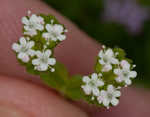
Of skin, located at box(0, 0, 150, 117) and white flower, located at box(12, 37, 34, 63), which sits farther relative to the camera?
skin, located at box(0, 0, 150, 117)

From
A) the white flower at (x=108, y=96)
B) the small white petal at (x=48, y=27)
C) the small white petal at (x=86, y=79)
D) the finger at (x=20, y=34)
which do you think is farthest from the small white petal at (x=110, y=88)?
the finger at (x=20, y=34)

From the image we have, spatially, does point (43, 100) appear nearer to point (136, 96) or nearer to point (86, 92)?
point (86, 92)

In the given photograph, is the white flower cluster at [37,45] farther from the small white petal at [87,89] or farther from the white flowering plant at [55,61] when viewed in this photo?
the small white petal at [87,89]

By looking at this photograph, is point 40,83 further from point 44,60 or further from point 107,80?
point 107,80

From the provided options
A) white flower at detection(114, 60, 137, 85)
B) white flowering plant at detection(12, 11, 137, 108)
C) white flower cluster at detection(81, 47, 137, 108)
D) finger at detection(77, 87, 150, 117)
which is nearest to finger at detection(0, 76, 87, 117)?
white flowering plant at detection(12, 11, 137, 108)

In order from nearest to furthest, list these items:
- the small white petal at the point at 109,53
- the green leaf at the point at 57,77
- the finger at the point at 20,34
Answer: the small white petal at the point at 109,53 < the green leaf at the point at 57,77 < the finger at the point at 20,34

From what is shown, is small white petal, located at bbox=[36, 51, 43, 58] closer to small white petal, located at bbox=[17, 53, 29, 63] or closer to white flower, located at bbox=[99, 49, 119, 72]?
small white petal, located at bbox=[17, 53, 29, 63]

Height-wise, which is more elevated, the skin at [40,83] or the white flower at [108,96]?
the skin at [40,83]

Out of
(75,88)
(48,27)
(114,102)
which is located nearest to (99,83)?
(114,102)

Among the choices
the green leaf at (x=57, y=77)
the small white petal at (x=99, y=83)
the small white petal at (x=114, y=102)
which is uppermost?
the green leaf at (x=57, y=77)
